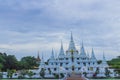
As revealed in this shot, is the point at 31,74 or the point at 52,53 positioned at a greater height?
the point at 52,53

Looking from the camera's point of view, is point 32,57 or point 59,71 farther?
point 32,57

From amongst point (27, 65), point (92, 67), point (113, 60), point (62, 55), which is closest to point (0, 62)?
point (27, 65)

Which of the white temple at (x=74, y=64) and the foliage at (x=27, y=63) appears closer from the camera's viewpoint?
the white temple at (x=74, y=64)

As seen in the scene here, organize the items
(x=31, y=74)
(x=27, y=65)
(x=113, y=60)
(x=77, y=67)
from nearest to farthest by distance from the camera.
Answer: (x=31, y=74)
(x=77, y=67)
(x=27, y=65)
(x=113, y=60)

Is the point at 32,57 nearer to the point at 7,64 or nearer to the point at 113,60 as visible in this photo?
the point at 7,64

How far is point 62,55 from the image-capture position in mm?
57469

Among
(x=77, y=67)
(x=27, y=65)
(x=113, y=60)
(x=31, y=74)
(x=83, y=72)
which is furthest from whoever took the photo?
(x=113, y=60)

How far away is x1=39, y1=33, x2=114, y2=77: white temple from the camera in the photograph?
51606 millimetres

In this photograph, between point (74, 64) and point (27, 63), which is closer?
point (74, 64)

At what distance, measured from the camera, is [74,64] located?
54656mm

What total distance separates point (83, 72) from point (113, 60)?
20.2 m

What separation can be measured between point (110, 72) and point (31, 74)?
12.4 meters

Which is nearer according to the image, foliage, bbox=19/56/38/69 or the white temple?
the white temple

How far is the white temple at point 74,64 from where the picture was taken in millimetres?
51606
